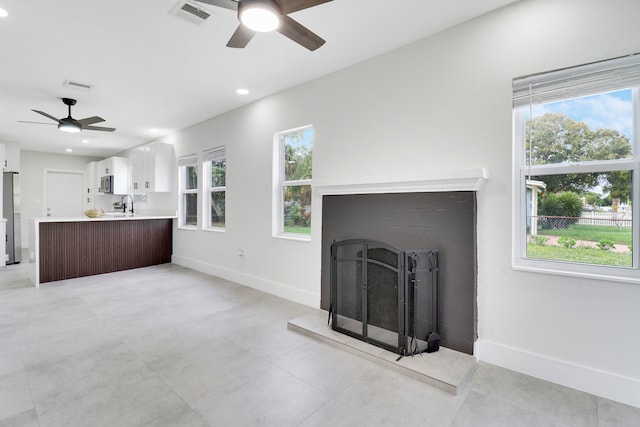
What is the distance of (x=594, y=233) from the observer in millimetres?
2033

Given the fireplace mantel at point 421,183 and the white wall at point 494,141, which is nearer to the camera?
the white wall at point 494,141

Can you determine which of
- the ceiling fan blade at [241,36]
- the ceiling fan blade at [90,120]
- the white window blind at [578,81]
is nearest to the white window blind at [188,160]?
the ceiling fan blade at [90,120]

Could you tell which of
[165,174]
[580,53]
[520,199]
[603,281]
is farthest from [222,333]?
[165,174]

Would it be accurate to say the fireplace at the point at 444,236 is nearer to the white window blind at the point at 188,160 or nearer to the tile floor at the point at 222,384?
the tile floor at the point at 222,384

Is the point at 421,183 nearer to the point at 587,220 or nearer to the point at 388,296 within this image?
the point at 388,296

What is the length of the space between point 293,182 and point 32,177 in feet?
26.2

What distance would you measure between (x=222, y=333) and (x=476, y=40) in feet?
10.6

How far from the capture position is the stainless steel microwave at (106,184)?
7160 millimetres

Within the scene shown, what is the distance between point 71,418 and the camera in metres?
1.68

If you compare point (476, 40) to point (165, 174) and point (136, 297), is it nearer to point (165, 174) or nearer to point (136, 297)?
point (136, 297)

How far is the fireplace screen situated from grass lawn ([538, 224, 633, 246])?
83cm

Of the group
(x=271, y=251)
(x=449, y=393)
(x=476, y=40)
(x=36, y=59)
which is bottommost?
(x=449, y=393)

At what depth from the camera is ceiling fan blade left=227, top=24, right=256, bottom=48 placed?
195cm

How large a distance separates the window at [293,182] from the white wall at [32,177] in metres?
7.66
